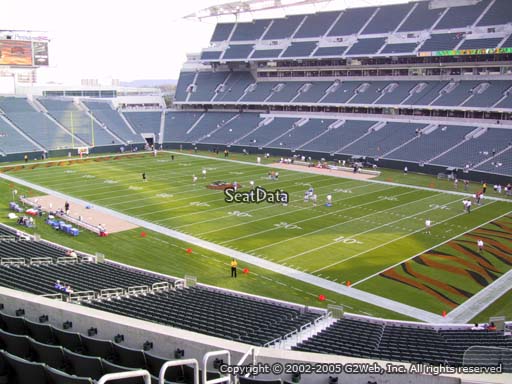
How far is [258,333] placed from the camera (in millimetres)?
12742

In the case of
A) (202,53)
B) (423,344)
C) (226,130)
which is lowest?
(423,344)

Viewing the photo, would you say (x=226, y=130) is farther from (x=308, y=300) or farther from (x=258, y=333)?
(x=258, y=333)

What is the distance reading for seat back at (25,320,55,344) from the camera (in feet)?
24.6

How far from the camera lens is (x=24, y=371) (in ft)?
19.1

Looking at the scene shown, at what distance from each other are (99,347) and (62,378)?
151 centimetres

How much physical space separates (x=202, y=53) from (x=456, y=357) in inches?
2833

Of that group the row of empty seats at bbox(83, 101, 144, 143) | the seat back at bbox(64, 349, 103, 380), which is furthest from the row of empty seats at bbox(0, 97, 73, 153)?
the seat back at bbox(64, 349, 103, 380)

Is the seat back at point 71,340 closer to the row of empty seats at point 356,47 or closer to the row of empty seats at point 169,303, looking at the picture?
the row of empty seats at point 169,303

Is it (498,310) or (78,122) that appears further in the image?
(78,122)

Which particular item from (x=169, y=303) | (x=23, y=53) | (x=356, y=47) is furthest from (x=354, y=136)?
(x=169, y=303)

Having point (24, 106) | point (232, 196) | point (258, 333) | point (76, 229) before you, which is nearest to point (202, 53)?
point (24, 106)

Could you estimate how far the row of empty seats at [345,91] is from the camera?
52.8 meters

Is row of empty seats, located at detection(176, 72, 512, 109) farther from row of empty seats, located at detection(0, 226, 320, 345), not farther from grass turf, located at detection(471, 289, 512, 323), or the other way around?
row of empty seats, located at detection(0, 226, 320, 345)

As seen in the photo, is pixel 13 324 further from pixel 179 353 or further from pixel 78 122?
pixel 78 122
